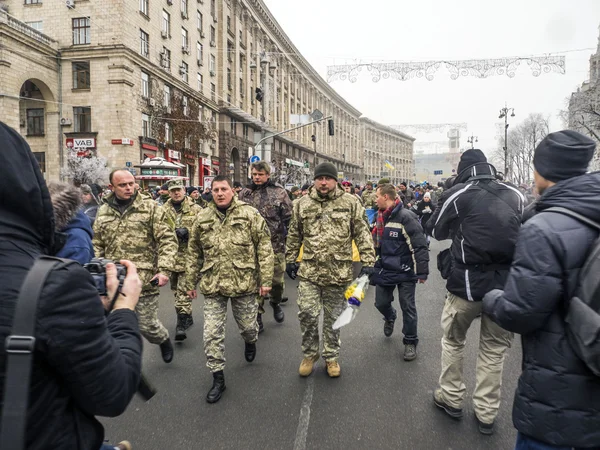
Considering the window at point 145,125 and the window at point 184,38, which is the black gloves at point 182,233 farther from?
the window at point 184,38

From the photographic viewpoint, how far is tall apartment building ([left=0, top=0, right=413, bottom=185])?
2598cm

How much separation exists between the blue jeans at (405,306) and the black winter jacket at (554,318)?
295 cm

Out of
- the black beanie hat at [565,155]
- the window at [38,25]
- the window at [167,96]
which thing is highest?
the window at [38,25]

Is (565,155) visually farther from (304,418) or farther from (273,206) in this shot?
(273,206)

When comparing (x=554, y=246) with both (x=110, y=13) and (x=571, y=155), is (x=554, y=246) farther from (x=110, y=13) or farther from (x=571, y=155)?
(x=110, y=13)

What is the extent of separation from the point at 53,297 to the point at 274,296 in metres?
5.40

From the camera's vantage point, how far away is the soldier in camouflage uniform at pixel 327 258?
4422mm

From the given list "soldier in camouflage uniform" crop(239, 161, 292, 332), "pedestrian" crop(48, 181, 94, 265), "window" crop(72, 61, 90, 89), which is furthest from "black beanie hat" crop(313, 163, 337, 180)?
"window" crop(72, 61, 90, 89)

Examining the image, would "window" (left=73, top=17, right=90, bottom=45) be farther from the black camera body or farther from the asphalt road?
the black camera body

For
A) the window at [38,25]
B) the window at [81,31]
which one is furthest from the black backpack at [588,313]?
the window at [38,25]

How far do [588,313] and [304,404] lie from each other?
8.78 feet

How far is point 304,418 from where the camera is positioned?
3486 millimetres

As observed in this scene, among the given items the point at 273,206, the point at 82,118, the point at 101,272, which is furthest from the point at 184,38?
the point at 101,272

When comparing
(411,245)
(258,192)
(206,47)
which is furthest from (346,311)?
(206,47)
